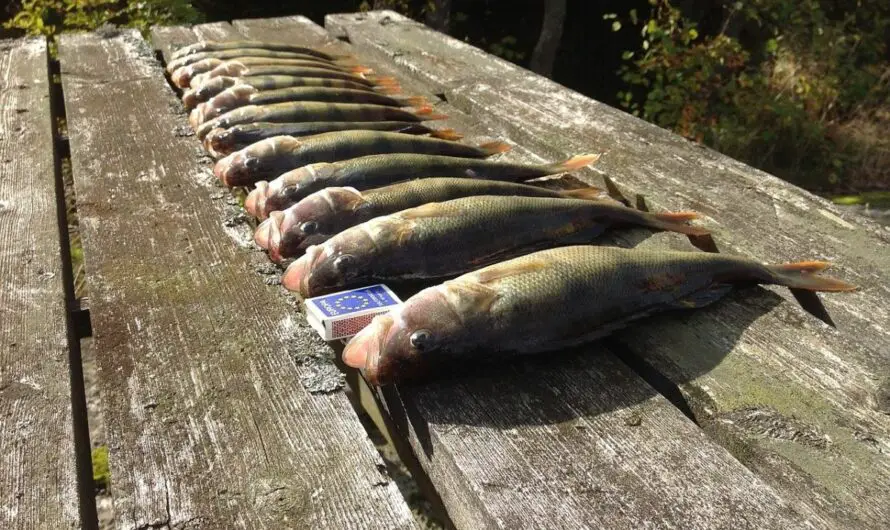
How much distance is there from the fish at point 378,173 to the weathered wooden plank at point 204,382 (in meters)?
0.19

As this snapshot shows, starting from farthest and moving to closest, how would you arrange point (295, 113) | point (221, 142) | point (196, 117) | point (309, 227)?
point (196, 117)
point (295, 113)
point (221, 142)
point (309, 227)

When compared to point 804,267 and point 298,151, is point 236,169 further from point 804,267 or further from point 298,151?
point 804,267

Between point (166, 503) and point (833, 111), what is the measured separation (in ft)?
30.1

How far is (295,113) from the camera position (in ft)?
11.6

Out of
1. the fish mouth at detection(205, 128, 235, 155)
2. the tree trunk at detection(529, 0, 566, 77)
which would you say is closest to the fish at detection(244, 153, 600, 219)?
the fish mouth at detection(205, 128, 235, 155)

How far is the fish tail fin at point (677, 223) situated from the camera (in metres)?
2.68

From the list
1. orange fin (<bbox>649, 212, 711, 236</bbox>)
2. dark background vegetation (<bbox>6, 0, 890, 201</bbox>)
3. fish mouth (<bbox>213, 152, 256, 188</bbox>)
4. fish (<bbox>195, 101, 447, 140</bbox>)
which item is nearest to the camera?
orange fin (<bbox>649, 212, 711, 236</bbox>)

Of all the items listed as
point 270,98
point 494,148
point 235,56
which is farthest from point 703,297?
point 235,56

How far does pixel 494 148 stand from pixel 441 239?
45.8 inches

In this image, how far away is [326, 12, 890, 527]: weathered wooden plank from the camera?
69.6 inches

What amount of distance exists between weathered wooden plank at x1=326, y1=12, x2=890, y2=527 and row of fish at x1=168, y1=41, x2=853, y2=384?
0.14 m

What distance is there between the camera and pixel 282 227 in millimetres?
2529

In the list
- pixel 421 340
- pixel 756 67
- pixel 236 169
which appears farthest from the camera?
pixel 756 67

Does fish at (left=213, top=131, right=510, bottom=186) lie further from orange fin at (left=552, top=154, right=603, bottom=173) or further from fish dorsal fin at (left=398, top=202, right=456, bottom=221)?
fish dorsal fin at (left=398, top=202, right=456, bottom=221)
